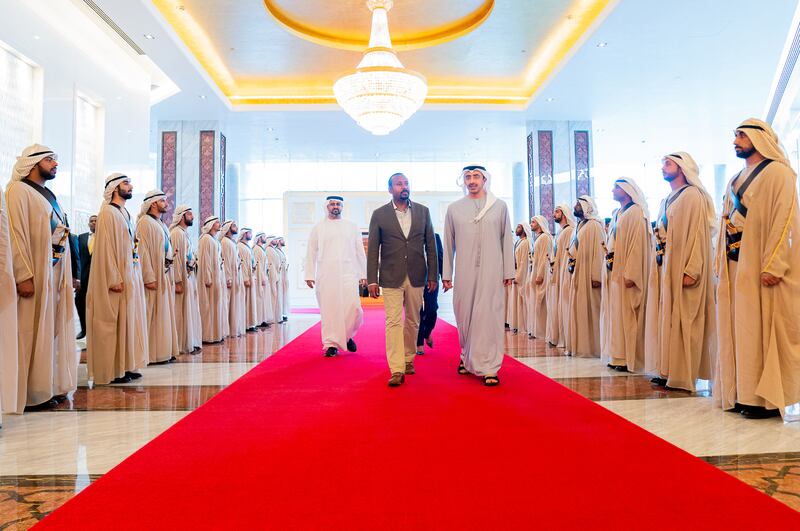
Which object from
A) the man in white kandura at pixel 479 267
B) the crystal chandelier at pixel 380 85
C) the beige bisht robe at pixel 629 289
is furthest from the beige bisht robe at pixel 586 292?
the crystal chandelier at pixel 380 85

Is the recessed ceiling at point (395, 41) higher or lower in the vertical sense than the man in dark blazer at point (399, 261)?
higher

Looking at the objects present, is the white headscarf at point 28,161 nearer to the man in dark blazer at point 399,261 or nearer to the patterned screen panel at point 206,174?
the man in dark blazer at point 399,261

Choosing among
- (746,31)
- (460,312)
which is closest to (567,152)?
(746,31)

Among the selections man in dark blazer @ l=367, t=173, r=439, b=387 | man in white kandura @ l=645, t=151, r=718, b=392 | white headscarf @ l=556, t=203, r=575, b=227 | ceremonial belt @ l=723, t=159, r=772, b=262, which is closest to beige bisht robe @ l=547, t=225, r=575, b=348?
white headscarf @ l=556, t=203, r=575, b=227

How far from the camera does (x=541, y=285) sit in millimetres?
6586

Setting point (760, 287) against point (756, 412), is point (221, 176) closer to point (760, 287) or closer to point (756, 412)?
point (760, 287)

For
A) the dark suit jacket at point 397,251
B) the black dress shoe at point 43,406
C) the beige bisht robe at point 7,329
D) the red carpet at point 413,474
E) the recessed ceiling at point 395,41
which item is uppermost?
the recessed ceiling at point 395,41

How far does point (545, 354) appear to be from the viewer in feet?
17.6

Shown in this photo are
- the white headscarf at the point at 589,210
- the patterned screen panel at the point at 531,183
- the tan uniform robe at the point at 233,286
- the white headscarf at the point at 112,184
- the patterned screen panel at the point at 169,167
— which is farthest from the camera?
the patterned screen panel at the point at 531,183

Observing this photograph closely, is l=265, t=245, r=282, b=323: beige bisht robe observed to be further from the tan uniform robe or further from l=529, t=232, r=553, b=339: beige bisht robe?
l=529, t=232, r=553, b=339: beige bisht robe

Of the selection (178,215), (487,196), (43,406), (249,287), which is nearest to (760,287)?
(487,196)

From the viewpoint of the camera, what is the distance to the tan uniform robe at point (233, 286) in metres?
7.29

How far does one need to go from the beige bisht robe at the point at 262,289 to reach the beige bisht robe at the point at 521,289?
13.6ft

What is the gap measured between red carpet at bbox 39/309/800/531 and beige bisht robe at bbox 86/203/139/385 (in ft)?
4.51
